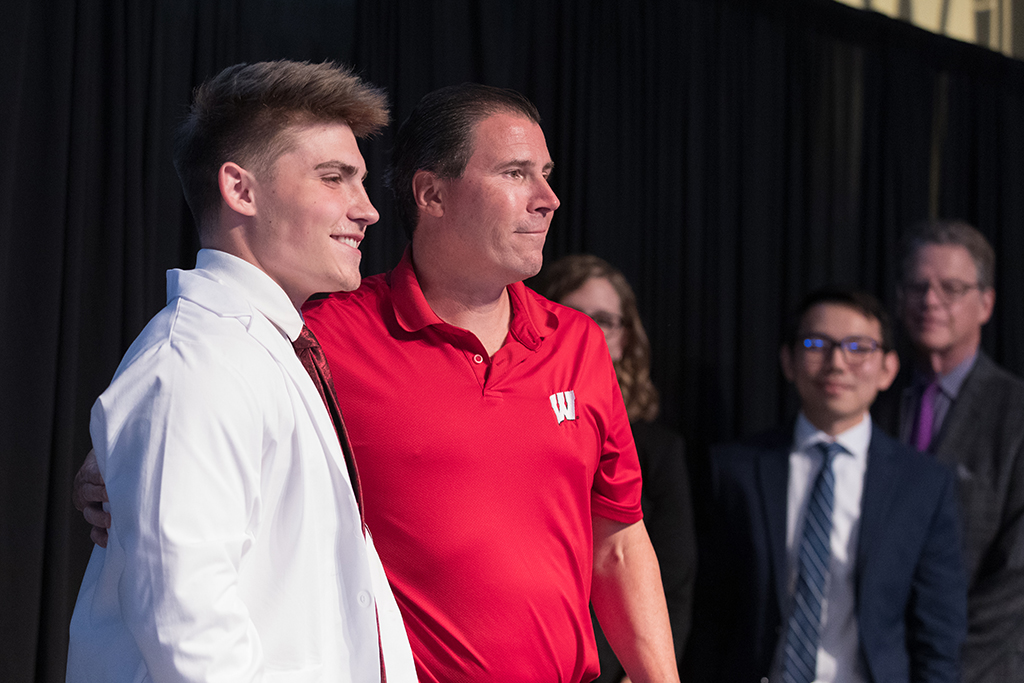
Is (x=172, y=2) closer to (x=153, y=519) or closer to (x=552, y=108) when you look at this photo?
(x=552, y=108)

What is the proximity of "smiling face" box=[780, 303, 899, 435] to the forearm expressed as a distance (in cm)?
124

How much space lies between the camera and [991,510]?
122 inches

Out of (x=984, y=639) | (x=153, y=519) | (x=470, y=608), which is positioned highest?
(x=153, y=519)

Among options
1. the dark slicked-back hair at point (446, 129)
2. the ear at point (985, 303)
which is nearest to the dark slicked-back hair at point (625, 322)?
the dark slicked-back hair at point (446, 129)

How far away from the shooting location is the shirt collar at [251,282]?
1361 millimetres

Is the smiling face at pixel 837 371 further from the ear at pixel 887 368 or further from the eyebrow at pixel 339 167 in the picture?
the eyebrow at pixel 339 167

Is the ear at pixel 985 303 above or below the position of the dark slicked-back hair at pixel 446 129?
below

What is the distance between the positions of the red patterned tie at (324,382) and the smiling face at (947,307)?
97.1 inches

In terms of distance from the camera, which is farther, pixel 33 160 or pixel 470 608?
pixel 33 160

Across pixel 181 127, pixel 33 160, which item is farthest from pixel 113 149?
pixel 181 127

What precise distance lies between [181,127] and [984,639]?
2.81 m

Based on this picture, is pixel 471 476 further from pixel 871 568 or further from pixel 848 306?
pixel 848 306

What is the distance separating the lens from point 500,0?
10.2 feet

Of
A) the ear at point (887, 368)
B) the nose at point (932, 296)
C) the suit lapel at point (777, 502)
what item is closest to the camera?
the suit lapel at point (777, 502)
